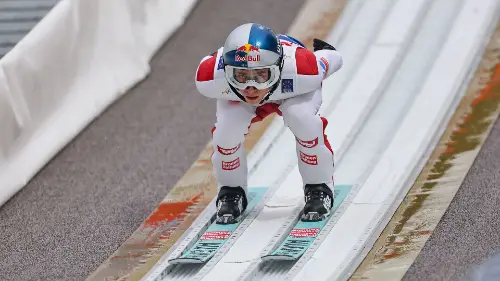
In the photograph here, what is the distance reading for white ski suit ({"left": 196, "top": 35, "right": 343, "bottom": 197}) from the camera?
5883mm

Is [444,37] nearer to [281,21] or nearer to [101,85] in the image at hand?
[281,21]

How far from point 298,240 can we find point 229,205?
0.52 metres

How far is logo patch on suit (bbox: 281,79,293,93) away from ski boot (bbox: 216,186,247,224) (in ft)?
2.41

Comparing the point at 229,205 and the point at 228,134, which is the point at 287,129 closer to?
the point at 229,205

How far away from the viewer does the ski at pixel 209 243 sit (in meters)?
5.80

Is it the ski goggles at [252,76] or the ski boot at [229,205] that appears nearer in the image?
the ski goggles at [252,76]

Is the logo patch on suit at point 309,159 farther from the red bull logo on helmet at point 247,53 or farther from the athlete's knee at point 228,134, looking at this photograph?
the red bull logo on helmet at point 247,53

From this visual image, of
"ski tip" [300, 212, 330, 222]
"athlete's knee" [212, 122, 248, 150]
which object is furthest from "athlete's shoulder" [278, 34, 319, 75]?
"ski tip" [300, 212, 330, 222]

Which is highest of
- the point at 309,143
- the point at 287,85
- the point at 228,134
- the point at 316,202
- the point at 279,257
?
the point at 287,85

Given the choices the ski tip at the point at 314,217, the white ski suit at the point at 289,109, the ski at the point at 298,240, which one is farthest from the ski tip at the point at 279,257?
the white ski suit at the point at 289,109

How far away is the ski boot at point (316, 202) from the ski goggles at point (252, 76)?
0.79m

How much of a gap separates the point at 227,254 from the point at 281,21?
11.9 feet

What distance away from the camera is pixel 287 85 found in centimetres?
586

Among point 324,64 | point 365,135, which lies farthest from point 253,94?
point 365,135
